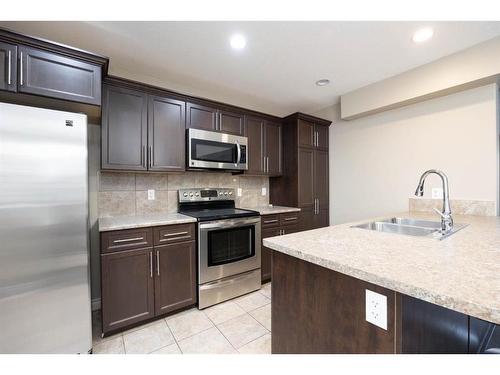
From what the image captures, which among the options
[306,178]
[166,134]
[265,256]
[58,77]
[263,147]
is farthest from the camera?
[306,178]

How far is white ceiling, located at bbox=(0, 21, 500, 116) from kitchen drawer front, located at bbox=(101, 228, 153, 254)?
1.58 m

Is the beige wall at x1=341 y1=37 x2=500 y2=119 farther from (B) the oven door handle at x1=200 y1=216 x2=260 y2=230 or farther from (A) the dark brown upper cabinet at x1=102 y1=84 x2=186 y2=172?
(A) the dark brown upper cabinet at x1=102 y1=84 x2=186 y2=172

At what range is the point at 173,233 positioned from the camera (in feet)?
6.70

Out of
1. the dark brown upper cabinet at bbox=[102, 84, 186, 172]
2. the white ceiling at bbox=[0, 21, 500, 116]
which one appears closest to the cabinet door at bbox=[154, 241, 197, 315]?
the dark brown upper cabinet at bbox=[102, 84, 186, 172]

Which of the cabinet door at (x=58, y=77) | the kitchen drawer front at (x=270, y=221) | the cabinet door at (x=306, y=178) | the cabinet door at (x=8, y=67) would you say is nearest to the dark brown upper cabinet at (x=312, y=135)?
the cabinet door at (x=306, y=178)

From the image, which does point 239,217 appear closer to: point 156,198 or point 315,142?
point 156,198

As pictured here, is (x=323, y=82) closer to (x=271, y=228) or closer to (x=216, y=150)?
(x=216, y=150)

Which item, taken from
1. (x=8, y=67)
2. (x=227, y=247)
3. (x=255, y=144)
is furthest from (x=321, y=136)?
(x=8, y=67)

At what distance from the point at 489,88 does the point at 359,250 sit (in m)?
2.32

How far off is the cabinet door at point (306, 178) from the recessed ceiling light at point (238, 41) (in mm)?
1571

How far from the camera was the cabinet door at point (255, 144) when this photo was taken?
2898mm

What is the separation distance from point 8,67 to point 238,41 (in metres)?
1.54

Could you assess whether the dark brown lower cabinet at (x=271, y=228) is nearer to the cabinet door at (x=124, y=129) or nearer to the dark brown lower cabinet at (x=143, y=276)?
the dark brown lower cabinet at (x=143, y=276)

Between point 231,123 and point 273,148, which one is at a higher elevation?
point 231,123
